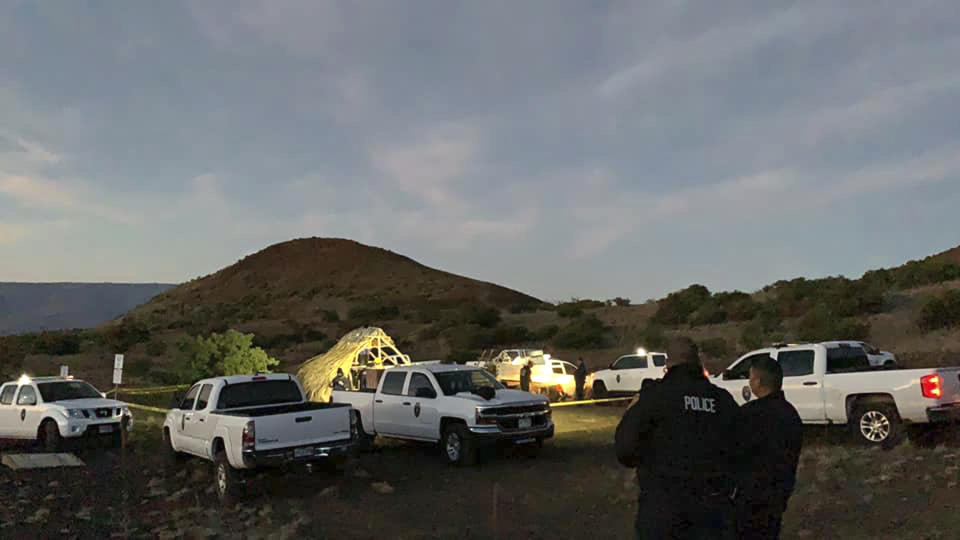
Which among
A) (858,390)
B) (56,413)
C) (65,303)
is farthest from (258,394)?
(65,303)

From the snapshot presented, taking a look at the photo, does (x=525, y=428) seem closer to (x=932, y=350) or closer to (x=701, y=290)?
(x=932, y=350)

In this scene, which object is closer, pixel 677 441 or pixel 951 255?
pixel 677 441

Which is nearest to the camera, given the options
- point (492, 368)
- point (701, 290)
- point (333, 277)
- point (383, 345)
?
point (383, 345)

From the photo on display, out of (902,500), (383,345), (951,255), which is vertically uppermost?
(951,255)

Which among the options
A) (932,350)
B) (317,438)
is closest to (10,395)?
(317,438)

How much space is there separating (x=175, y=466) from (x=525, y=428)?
6.22 metres

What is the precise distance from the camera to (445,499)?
1145cm

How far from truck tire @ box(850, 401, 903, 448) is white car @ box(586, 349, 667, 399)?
11025 millimetres

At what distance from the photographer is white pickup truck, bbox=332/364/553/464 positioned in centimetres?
1389

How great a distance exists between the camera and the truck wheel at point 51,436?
54.1ft

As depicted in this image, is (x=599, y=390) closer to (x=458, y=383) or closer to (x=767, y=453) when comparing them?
(x=458, y=383)

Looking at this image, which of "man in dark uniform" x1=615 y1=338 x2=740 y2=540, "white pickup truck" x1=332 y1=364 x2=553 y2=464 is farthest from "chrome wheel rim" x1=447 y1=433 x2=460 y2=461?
"man in dark uniform" x1=615 y1=338 x2=740 y2=540

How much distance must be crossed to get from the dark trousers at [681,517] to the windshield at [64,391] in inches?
638

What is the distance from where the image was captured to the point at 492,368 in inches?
1234
